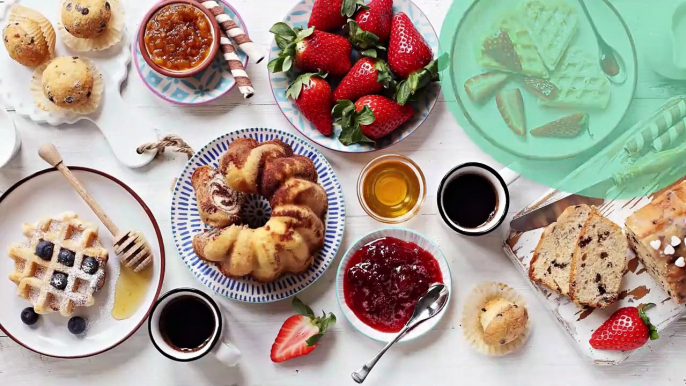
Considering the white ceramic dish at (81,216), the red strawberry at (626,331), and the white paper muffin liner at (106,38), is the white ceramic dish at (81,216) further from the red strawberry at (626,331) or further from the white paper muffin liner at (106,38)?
the red strawberry at (626,331)

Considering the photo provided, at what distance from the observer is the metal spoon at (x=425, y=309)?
1.90m

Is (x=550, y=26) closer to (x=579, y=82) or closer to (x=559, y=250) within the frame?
(x=579, y=82)

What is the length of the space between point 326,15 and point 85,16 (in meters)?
0.75

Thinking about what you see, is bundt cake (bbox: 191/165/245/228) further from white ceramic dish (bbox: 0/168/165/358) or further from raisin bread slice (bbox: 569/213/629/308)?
raisin bread slice (bbox: 569/213/629/308)

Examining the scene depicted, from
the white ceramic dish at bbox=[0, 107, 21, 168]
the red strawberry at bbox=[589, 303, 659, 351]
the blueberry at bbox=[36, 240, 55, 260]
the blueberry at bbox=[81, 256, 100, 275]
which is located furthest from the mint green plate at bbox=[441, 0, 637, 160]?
the white ceramic dish at bbox=[0, 107, 21, 168]

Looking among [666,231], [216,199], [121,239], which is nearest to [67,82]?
[121,239]

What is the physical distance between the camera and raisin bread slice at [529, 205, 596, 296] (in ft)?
6.19

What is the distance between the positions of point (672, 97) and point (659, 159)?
0.54ft

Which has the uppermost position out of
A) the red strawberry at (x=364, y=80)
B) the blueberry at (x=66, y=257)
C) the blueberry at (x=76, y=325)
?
the red strawberry at (x=364, y=80)

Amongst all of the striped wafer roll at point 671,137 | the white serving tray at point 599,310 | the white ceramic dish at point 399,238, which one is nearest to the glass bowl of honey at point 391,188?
the white ceramic dish at point 399,238

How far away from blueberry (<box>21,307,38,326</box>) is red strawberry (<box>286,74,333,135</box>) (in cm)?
106

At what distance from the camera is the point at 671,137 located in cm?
159

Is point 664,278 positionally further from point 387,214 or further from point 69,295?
point 69,295

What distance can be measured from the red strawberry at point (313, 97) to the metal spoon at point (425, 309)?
60cm
